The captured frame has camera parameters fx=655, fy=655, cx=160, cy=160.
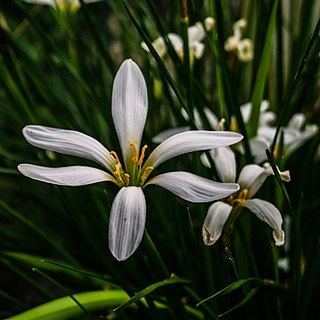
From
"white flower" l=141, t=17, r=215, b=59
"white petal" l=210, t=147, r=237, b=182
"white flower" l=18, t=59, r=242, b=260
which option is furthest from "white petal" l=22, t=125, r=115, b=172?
"white flower" l=141, t=17, r=215, b=59

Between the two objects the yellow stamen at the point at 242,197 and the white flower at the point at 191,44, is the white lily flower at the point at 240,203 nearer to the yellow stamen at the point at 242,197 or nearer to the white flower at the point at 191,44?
the yellow stamen at the point at 242,197

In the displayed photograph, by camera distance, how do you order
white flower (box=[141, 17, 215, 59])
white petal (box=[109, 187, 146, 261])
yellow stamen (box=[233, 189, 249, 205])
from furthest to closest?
1. white flower (box=[141, 17, 215, 59])
2. yellow stamen (box=[233, 189, 249, 205])
3. white petal (box=[109, 187, 146, 261])

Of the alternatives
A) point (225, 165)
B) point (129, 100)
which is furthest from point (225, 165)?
point (129, 100)

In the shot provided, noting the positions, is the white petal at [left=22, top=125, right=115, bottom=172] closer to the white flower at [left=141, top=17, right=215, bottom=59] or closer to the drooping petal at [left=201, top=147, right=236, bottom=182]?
the drooping petal at [left=201, top=147, right=236, bottom=182]

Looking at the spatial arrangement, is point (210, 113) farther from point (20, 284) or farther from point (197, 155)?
point (20, 284)

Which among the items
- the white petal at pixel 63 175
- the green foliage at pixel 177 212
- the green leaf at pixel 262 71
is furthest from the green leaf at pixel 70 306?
the green leaf at pixel 262 71

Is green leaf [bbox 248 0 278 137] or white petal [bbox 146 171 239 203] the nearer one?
white petal [bbox 146 171 239 203]

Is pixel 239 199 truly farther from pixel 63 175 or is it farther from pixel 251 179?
pixel 63 175

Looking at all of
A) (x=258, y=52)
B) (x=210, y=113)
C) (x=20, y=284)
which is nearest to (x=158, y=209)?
(x=210, y=113)
